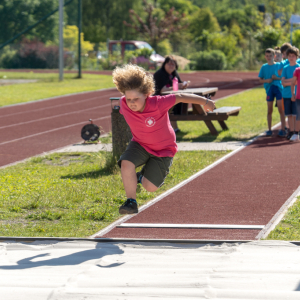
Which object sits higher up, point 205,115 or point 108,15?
point 108,15

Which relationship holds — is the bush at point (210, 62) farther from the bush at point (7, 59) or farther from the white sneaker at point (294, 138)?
the white sneaker at point (294, 138)

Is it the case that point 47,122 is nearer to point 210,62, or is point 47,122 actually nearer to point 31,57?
point 210,62

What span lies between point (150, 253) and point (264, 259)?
952 millimetres

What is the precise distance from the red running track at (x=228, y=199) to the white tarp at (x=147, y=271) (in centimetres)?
53

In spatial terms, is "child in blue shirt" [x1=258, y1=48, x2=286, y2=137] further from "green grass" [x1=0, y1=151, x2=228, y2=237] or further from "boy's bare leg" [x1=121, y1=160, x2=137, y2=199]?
"boy's bare leg" [x1=121, y1=160, x2=137, y2=199]

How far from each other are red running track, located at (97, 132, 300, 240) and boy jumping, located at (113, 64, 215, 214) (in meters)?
0.53

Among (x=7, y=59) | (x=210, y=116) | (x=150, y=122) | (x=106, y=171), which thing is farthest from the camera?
(x=7, y=59)

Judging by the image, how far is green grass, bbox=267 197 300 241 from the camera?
17.8ft

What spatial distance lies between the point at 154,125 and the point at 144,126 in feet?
0.31

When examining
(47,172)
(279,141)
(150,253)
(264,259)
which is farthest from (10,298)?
(279,141)

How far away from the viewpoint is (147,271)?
4508 mm

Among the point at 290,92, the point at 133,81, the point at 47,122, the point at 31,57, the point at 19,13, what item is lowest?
the point at 47,122

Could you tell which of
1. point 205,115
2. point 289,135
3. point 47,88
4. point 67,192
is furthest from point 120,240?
point 47,88

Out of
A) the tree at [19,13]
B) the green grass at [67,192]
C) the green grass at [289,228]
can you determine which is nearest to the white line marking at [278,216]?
the green grass at [289,228]
